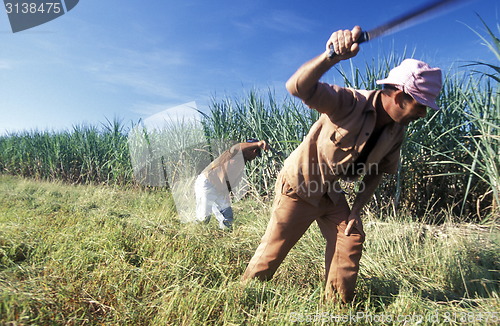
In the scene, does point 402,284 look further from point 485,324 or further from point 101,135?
point 101,135

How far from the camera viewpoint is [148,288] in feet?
6.63

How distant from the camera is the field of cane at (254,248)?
177cm

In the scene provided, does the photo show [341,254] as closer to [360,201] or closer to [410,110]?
[360,201]

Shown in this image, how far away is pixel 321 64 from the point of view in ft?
4.51

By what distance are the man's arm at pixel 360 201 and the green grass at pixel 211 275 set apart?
19.8 inches

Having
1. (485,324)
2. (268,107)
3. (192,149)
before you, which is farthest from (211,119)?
(485,324)

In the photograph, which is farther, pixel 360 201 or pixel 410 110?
pixel 360 201

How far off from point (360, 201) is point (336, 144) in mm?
525

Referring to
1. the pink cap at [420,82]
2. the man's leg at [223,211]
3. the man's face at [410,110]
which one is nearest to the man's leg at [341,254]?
the man's face at [410,110]

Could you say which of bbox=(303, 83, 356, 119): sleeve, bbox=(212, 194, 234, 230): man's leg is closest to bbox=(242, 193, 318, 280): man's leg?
bbox=(303, 83, 356, 119): sleeve

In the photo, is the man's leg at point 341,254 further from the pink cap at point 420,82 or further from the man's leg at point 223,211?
the man's leg at point 223,211

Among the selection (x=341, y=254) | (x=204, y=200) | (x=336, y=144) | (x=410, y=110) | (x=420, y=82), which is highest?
(x=420, y=82)

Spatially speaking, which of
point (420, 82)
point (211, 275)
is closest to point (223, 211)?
point (211, 275)

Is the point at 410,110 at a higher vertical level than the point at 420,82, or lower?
lower
